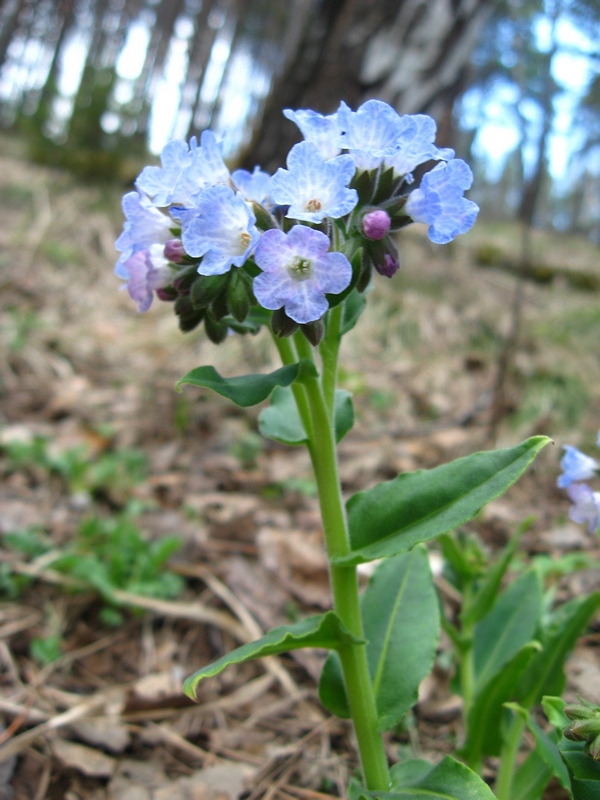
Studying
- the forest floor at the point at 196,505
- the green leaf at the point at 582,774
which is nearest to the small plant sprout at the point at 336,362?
the green leaf at the point at 582,774

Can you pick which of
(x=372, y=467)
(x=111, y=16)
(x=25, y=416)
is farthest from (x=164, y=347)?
(x=111, y=16)

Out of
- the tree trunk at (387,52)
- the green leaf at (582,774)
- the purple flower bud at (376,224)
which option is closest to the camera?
the green leaf at (582,774)

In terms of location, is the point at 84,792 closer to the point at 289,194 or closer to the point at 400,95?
the point at 289,194

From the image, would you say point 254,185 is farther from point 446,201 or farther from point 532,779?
point 532,779

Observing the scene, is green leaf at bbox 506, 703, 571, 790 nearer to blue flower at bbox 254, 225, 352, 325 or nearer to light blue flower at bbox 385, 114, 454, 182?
blue flower at bbox 254, 225, 352, 325

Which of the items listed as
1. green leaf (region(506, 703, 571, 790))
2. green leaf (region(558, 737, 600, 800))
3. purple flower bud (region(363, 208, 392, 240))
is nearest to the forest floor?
green leaf (region(506, 703, 571, 790))

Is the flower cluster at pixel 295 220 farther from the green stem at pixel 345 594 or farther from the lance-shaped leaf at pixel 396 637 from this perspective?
the lance-shaped leaf at pixel 396 637

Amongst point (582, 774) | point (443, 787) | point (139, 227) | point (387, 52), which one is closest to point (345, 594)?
point (443, 787)
